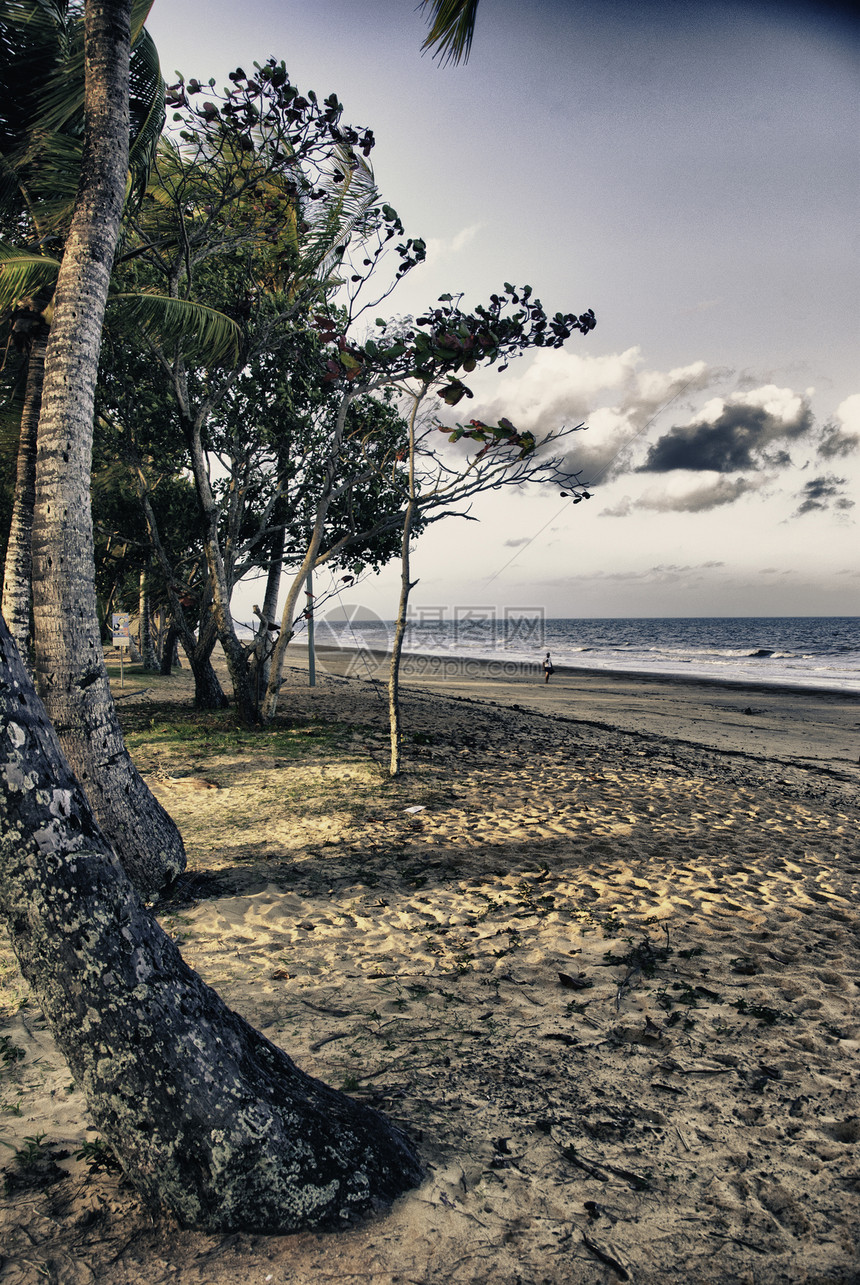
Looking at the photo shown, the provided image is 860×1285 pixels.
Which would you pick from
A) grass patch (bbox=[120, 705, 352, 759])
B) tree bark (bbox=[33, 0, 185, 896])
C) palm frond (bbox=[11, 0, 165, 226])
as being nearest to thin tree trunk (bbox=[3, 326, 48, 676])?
palm frond (bbox=[11, 0, 165, 226])

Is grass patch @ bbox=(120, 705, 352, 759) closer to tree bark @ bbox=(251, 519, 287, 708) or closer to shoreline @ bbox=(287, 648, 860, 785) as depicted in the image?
tree bark @ bbox=(251, 519, 287, 708)

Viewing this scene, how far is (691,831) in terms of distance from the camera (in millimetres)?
6465

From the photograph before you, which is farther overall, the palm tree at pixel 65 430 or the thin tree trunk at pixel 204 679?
the thin tree trunk at pixel 204 679

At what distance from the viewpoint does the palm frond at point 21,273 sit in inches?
252

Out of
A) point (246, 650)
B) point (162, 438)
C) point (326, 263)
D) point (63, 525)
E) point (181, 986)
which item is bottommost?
point (181, 986)

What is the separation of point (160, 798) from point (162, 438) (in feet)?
26.2

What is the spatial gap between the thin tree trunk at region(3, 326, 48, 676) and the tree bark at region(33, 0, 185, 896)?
238 cm

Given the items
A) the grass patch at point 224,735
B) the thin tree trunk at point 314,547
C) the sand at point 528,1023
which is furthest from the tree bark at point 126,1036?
the thin tree trunk at point 314,547

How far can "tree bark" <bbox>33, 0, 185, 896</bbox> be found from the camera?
Result: 4305 millimetres

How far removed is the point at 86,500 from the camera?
448 cm

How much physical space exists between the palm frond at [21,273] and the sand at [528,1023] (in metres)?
5.41

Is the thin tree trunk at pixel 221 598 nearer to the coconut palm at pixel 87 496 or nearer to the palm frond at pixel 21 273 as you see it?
the palm frond at pixel 21 273

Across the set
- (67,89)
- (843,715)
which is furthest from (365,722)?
(843,715)

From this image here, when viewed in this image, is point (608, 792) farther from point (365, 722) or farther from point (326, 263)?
point (326, 263)
